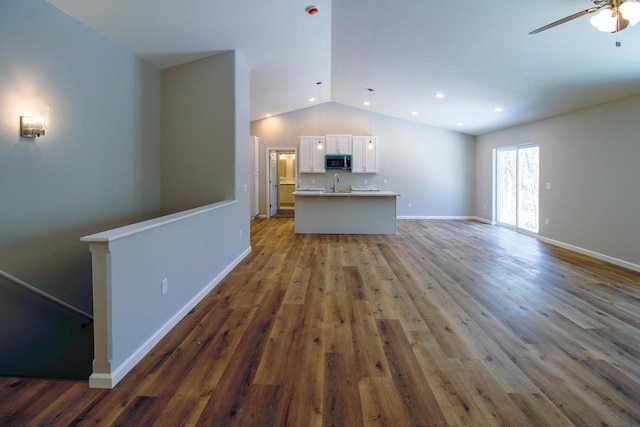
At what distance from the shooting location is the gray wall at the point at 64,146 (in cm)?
250

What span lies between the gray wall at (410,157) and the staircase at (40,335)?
6.49 meters

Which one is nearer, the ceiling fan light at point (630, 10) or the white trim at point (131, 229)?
the white trim at point (131, 229)

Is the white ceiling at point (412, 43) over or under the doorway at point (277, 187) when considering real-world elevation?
over

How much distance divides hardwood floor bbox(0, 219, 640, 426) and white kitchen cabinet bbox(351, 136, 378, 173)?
512cm

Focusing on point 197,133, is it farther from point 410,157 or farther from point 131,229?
point 410,157

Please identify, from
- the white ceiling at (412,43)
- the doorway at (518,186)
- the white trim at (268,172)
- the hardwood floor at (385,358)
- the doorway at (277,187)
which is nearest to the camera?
the hardwood floor at (385,358)

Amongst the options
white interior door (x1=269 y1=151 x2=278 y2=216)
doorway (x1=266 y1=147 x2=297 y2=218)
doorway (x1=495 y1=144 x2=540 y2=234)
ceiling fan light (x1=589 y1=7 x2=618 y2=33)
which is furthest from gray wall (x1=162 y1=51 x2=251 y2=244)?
doorway (x1=495 y1=144 x2=540 y2=234)

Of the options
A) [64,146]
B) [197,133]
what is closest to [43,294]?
[64,146]

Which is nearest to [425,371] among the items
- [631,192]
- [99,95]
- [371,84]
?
[99,95]

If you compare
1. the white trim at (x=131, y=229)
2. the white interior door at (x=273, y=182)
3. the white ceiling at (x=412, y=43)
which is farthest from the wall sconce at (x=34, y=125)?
the white interior door at (x=273, y=182)

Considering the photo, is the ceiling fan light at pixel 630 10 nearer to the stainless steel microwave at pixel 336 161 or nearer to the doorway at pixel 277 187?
the stainless steel microwave at pixel 336 161

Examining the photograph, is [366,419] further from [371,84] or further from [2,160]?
[371,84]

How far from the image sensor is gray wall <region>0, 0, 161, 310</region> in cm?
250

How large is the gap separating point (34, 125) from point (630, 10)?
14.0ft
